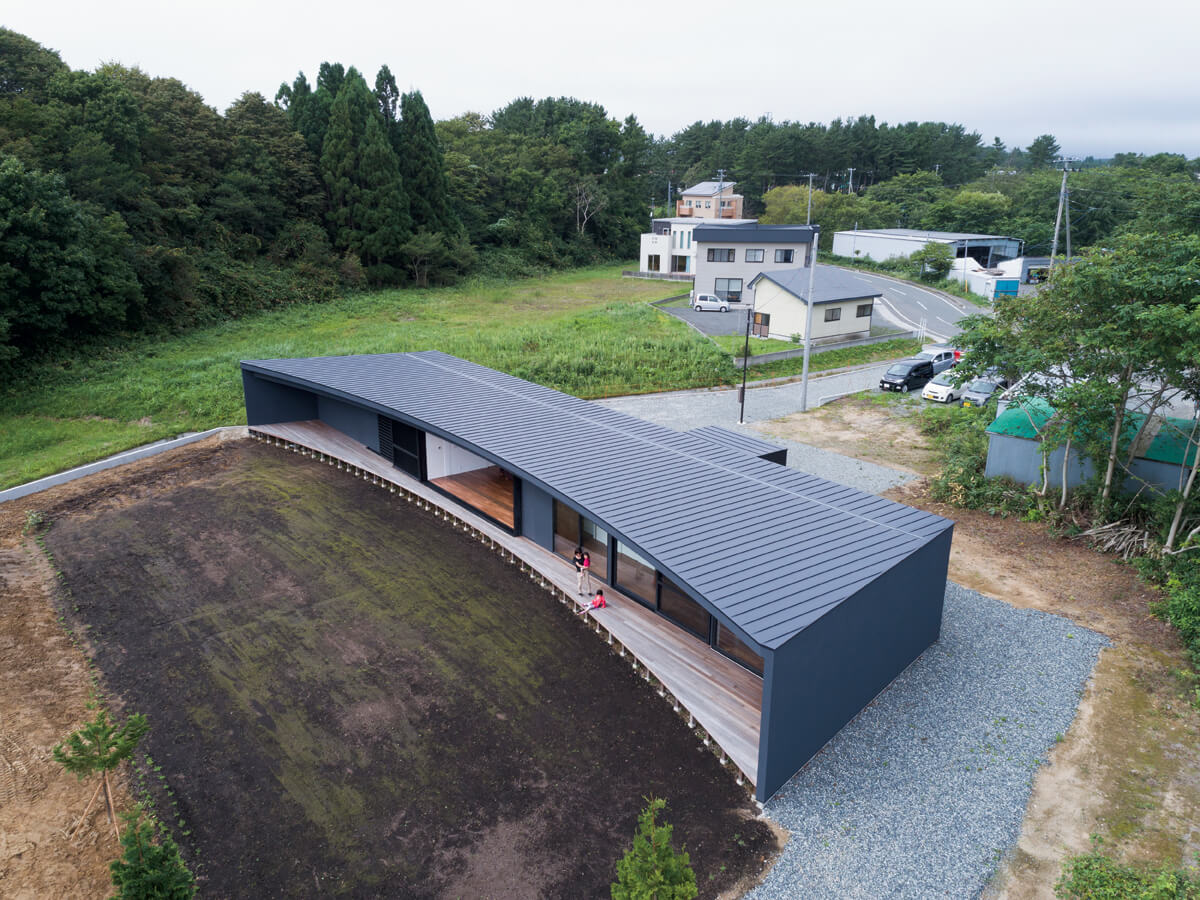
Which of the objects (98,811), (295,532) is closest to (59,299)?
(295,532)

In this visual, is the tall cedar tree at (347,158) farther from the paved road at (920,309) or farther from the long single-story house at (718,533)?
the paved road at (920,309)

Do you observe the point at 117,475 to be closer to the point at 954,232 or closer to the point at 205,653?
the point at 205,653

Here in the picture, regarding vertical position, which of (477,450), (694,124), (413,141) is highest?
(694,124)

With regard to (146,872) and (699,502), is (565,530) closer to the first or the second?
(699,502)

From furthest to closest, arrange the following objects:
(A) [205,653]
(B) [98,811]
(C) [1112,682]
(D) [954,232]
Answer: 1. (D) [954,232]
2. (A) [205,653]
3. (C) [1112,682]
4. (B) [98,811]

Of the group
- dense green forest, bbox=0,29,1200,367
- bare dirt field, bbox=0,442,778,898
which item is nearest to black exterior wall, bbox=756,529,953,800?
bare dirt field, bbox=0,442,778,898

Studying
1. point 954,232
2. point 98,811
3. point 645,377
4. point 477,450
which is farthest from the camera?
point 954,232

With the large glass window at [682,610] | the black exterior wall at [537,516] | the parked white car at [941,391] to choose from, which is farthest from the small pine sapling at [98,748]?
the parked white car at [941,391]
